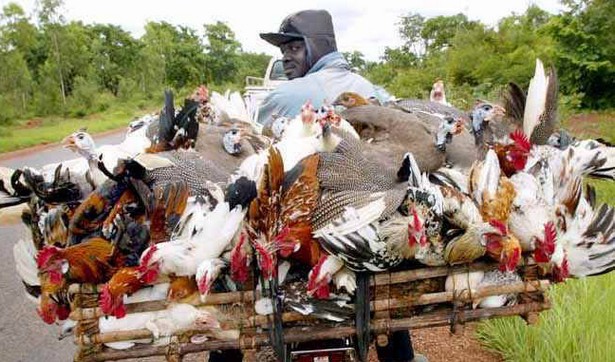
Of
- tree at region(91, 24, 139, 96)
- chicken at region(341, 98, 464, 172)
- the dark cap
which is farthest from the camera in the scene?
tree at region(91, 24, 139, 96)

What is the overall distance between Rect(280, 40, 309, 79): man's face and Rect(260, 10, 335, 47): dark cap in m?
0.04

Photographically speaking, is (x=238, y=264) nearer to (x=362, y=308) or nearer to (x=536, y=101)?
(x=362, y=308)

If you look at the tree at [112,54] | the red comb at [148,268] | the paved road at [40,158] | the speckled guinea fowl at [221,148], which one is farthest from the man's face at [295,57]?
the tree at [112,54]

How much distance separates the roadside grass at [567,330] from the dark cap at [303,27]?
6.63ft

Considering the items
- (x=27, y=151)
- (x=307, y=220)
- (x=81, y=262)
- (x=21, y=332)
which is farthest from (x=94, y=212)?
(x=27, y=151)

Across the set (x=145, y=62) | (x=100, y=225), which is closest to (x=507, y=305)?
(x=100, y=225)

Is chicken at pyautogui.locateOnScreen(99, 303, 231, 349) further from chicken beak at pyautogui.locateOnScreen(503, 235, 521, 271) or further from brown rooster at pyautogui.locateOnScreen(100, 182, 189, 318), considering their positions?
chicken beak at pyautogui.locateOnScreen(503, 235, 521, 271)

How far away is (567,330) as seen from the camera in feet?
10.4

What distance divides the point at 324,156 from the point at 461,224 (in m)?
0.51

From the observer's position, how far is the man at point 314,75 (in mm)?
3020

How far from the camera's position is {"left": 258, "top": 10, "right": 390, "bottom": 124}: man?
9.99ft

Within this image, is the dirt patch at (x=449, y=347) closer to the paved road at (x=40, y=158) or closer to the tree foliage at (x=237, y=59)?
the tree foliage at (x=237, y=59)

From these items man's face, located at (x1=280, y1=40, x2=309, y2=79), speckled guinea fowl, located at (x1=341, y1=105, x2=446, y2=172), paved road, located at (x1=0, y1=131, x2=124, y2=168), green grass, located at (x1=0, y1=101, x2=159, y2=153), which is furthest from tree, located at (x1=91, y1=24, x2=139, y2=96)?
speckled guinea fowl, located at (x1=341, y1=105, x2=446, y2=172)

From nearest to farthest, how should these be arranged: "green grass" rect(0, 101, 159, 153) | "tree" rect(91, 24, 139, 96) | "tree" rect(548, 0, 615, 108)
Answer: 1. "tree" rect(548, 0, 615, 108)
2. "green grass" rect(0, 101, 159, 153)
3. "tree" rect(91, 24, 139, 96)
